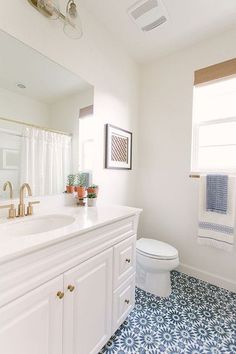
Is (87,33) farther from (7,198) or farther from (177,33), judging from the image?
(7,198)

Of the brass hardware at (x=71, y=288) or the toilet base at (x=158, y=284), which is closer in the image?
the brass hardware at (x=71, y=288)

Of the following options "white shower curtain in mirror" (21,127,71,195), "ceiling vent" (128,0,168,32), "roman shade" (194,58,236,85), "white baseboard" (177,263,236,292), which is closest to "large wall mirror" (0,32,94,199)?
"white shower curtain in mirror" (21,127,71,195)

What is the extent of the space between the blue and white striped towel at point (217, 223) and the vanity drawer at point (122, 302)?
90 cm

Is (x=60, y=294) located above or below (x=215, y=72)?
below

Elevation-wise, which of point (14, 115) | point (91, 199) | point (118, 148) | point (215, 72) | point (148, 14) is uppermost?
point (148, 14)

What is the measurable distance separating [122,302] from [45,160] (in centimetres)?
117

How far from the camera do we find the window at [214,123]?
6.14 feet

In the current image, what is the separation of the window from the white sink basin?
4.94 feet

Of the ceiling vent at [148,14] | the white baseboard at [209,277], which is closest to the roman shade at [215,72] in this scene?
the ceiling vent at [148,14]

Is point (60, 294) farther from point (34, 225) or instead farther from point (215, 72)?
point (215, 72)

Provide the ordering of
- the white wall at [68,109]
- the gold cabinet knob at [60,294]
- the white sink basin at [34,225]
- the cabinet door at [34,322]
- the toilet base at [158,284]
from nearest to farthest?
the cabinet door at [34,322]
the gold cabinet knob at [60,294]
the white sink basin at [34,225]
the white wall at [68,109]
the toilet base at [158,284]

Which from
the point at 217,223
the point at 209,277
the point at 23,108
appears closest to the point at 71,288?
the point at 23,108

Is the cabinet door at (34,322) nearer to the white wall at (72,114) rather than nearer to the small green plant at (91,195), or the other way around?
the small green plant at (91,195)

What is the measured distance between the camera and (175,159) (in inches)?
84.0
